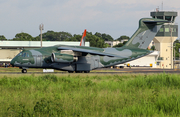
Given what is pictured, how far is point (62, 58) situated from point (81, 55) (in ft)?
9.58

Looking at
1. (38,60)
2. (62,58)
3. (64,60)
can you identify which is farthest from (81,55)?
(38,60)

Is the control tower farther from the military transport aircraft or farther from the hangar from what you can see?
the military transport aircraft

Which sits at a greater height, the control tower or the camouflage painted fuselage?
the control tower

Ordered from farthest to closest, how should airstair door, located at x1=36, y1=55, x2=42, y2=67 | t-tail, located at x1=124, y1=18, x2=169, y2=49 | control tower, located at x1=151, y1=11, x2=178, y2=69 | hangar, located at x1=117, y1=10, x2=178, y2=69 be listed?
control tower, located at x1=151, y1=11, x2=178, y2=69, hangar, located at x1=117, y1=10, x2=178, y2=69, t-tail, located at x1=124, y1=18, x2=169, y2=49, airstair door, located at x1=36, y1=55, x2=42, y2=67

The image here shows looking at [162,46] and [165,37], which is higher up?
[165,37]

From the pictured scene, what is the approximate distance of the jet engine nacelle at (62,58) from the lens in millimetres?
29953

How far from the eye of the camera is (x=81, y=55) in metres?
32.2

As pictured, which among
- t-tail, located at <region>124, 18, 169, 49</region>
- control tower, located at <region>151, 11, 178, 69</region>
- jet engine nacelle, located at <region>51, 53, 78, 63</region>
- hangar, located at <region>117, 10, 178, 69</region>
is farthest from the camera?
control tower, located at <region>151, 11, 178, 69</region>

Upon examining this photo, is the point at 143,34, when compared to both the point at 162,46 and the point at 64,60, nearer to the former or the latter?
the point at 64,60

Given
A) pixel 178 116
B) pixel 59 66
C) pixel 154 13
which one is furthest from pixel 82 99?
pixel 154 13

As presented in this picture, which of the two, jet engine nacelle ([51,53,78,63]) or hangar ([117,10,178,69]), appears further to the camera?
hangar ([117,10,178,69])

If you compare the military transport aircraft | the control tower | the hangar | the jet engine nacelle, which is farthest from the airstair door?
the control tower

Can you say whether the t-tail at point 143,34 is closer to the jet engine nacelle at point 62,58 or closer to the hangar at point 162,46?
the jet engine nacelle at point 62,58

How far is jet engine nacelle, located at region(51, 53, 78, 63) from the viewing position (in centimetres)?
2995
